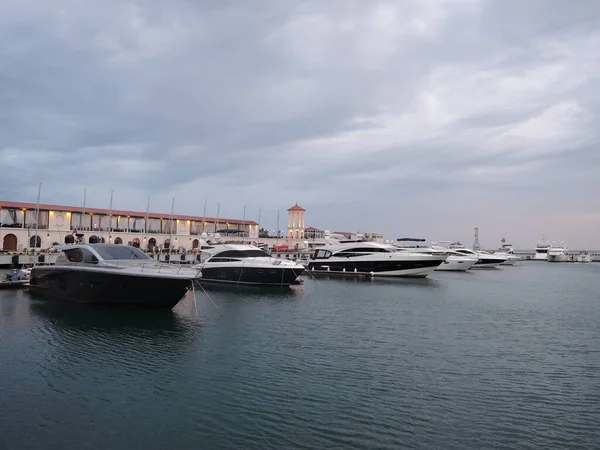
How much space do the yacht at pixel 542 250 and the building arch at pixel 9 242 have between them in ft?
608

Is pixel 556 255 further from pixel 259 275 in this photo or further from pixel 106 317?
pixel 106 317

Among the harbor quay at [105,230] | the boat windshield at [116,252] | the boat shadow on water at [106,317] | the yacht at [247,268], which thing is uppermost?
the harbor quay at [105,230]

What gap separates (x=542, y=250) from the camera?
18312 centimetres

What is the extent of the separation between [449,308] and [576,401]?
1914 centimetres

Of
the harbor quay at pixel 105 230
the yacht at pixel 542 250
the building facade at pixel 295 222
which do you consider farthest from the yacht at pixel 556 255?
the harbor quay at pixel 105 230

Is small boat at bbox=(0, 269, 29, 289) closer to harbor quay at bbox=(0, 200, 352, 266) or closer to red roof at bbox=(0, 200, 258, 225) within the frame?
harbor quay at bbox=(0, 200, 352, 266)

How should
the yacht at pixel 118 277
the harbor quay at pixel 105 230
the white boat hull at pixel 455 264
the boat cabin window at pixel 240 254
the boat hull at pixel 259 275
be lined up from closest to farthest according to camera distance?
the yacht at pixel 118 277
the boat hull at pixel 259 275
the boat cabin window at pixel 240 254
the harbor quay at pixel 105 230
the white boat hull at pixel 455 264

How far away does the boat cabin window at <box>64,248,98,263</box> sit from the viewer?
28.7 m

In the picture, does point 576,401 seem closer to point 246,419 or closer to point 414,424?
point 414,424

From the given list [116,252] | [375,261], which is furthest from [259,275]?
[375,261]

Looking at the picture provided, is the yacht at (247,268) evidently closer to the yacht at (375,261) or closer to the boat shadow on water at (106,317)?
the boat shadow on water at (106,317)

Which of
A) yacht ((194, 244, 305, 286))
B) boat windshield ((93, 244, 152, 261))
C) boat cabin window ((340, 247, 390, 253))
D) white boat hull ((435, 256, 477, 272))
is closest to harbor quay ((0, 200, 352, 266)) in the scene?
yacht ((194, 244, 305, 286))

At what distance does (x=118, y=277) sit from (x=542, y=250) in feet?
641

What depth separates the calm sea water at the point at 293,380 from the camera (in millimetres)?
11250
